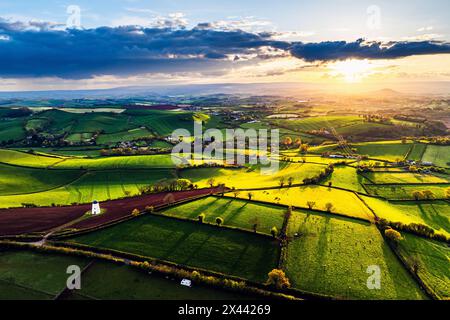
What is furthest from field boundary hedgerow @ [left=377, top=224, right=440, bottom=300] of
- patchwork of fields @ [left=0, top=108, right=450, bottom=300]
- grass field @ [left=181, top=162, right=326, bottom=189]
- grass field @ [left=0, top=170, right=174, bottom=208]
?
grass field @ [left=0, top=170, right=174, bottom=208]

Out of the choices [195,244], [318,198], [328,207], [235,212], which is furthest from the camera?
[318,198]

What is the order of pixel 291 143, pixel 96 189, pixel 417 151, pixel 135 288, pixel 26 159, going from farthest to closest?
pixel 291 143 < pixel 417 151 < pixel 26 159 < pixel 96 189 < pixel 135 288

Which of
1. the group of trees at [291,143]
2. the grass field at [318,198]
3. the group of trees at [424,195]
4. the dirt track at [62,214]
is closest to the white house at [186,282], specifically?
the dirt track at [62,214]

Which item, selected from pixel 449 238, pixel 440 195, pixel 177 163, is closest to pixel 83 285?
pixel 449 238

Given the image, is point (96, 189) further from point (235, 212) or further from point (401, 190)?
point (401, 190)

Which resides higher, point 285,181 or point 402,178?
point 402,178

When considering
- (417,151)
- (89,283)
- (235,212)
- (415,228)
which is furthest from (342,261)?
(417,151)

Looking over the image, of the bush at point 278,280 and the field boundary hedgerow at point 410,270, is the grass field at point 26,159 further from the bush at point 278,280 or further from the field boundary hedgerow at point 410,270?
the field boundary hedgerow at point 410,270
